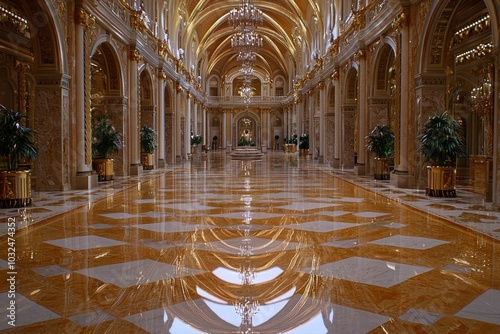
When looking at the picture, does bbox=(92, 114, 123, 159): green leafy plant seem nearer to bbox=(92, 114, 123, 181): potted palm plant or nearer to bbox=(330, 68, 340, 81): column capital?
bbox=(92, 114, 123, 181): potted palm plant

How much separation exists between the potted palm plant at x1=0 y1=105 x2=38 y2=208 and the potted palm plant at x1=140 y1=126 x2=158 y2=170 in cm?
932

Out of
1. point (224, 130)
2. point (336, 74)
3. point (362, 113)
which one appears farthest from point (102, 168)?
point (224, 130)

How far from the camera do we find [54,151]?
9727mm

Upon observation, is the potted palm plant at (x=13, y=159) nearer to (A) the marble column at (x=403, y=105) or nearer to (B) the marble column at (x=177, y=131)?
(A) the marble column at (x=403, y=105)

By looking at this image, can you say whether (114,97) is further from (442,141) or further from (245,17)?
(442,141)

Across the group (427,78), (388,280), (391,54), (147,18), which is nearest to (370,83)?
(391,54)

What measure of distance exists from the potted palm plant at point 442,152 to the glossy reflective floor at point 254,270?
153cm

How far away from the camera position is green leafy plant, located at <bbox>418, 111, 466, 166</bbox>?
8.80m

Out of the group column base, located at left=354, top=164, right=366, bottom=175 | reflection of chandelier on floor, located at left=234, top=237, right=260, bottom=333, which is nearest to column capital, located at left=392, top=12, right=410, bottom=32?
column base, located at left=354, top=164, right=366, bottom=175

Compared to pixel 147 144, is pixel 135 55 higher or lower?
higher

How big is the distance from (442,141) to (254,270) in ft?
21.5

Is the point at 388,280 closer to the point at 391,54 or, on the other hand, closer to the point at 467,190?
the point at 467,190

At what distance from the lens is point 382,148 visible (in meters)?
12.8

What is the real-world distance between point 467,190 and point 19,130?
385 inches
